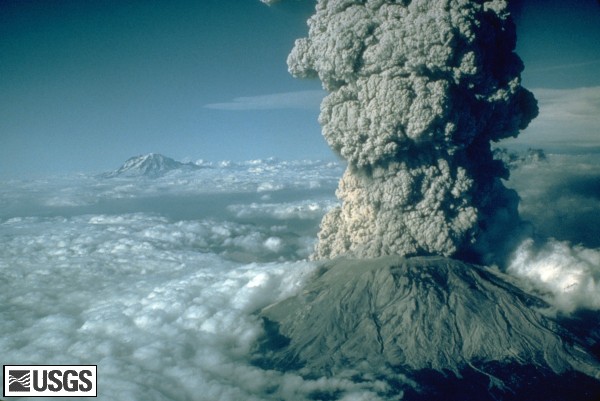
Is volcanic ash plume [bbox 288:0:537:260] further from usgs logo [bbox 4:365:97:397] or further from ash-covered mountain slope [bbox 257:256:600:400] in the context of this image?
usgs logo [bbox 4:365:97:397]

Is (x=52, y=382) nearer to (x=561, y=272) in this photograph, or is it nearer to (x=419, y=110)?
(x=419, y=110)

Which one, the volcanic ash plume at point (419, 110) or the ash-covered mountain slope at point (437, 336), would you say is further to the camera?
the ash-covered mountain slope at point (437, 336)

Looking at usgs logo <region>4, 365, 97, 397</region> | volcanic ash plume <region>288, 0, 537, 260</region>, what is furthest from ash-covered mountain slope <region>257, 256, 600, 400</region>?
usgs logo <region>4, 365, 97, 397</region>

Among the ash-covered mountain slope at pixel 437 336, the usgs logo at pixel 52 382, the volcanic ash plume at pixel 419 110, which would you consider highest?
the volcanic ash plume at pixel 419 110

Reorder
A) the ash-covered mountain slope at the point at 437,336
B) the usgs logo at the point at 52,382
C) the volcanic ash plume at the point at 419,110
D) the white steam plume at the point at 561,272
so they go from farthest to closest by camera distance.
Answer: the white steam plume at the point at 561,272
the ash-covered mountain slope at the point at 437,336
the volcanic ash plume at the point at 419,110
the usgs logo at the point at 52,382

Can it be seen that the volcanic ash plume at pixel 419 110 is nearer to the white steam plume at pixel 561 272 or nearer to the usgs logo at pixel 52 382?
the white steam plume at pixel 561 272

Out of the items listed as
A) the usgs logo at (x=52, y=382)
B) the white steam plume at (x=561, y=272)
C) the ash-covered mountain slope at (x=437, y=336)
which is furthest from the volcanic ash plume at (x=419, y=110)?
the usgs logo at (x=52, y=382)
